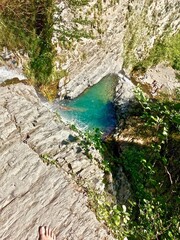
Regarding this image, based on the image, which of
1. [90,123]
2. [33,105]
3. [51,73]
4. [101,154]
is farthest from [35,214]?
[51,73]

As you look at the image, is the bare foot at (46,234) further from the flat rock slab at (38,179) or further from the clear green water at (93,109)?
the clear green water at (93,109)

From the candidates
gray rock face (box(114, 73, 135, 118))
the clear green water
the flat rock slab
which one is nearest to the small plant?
the flat rock slab

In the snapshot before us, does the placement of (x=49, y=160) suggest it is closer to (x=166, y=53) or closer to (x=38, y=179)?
(x=38, y=179)

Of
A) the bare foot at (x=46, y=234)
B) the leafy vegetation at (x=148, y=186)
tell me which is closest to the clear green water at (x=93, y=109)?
the leafy vegetation at (x=148, y=186)

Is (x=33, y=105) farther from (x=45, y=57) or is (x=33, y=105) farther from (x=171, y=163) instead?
(x=171, y=163)

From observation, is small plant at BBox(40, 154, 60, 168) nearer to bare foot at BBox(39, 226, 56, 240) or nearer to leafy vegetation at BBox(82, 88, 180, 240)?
leafy vegetation at BBox(82, 88, 180, 240)

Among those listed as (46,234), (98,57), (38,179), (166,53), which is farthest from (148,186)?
(166,53)
